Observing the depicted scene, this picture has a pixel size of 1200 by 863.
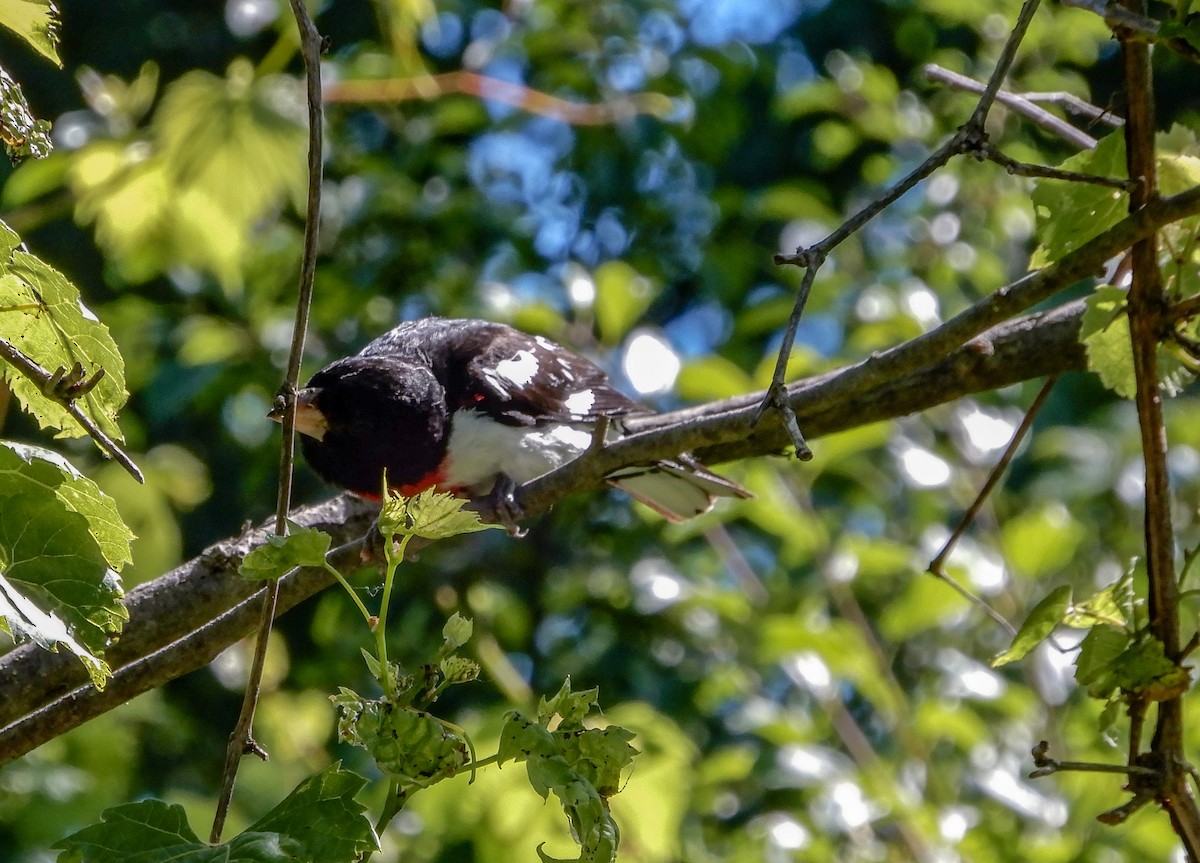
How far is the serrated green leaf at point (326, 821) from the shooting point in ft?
3.82

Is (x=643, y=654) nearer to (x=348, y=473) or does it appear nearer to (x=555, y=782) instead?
(x=348, y=473)

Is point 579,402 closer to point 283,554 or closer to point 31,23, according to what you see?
point 31,23

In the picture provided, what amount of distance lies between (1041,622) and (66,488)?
1171 millimetres

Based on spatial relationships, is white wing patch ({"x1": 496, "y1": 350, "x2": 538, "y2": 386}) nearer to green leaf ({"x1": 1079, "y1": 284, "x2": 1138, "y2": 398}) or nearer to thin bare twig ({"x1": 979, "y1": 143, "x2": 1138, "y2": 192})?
green leaf ({"x1": 1079, "y1": 284, "x2": 1138, "y2": 398})

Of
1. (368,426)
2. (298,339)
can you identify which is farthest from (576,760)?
(368,426)

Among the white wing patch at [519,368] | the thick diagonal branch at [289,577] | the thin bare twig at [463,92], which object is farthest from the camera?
the thin bare twig at [463,92]

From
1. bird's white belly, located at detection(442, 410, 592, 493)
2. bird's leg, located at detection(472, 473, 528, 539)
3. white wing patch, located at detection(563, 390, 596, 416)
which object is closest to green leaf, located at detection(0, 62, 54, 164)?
bird's leg, located at detection(472, 473, 528, 539)

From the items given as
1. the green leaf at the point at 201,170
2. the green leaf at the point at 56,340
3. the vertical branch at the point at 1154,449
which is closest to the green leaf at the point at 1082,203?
the vertical branch at the point at 1154,449

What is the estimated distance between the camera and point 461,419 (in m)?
3.50

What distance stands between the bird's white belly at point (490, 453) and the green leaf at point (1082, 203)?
185 cm

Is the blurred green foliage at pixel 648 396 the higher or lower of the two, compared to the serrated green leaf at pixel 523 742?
higher

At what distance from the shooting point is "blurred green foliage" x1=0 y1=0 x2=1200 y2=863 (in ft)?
12.4

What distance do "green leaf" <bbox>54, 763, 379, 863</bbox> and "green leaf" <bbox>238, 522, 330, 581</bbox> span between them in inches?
7.4

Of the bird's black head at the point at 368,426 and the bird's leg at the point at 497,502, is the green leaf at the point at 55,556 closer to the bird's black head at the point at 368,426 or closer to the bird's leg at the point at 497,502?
the bird's leg at the point at 497,502
